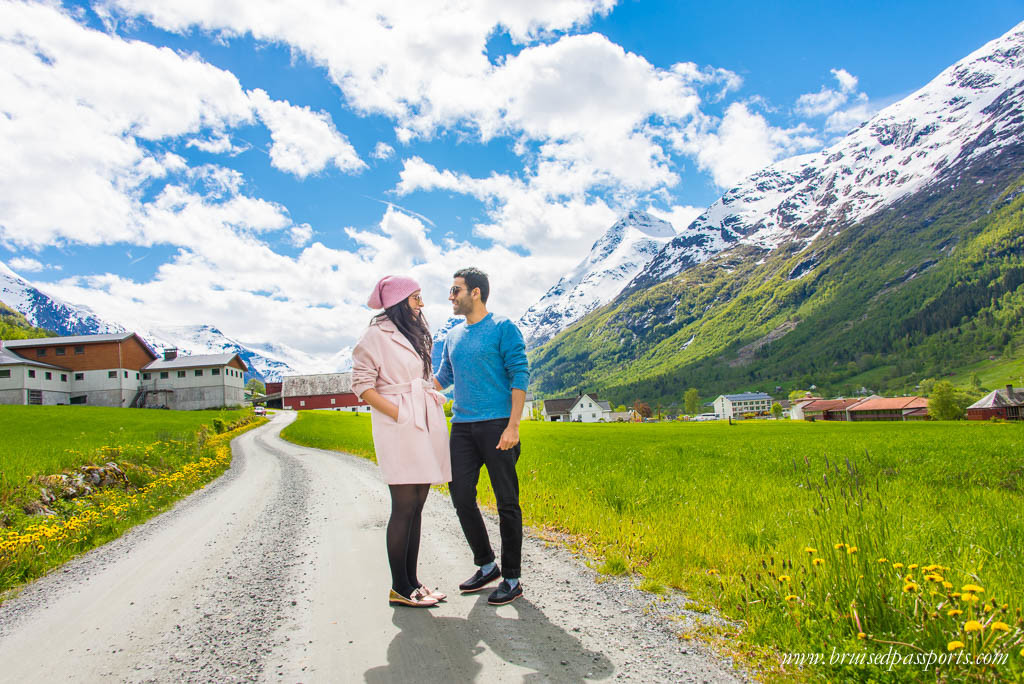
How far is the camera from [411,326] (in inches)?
202

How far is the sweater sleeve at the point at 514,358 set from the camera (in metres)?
5.10

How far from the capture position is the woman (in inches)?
187

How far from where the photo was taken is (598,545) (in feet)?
21.4

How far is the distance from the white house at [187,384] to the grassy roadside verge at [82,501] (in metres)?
60.6

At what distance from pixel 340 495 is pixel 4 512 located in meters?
6.01

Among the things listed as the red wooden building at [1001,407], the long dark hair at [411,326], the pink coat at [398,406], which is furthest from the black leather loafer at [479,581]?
the red wooden building at [1001,407]

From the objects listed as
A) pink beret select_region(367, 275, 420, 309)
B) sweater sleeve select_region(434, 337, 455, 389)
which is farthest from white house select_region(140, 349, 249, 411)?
pink beret select_region(367, 275, 420, 309)

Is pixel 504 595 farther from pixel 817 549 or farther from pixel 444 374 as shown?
pixel 817 549

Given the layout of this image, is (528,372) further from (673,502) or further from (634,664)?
(673,502)

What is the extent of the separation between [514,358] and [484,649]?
2.51m

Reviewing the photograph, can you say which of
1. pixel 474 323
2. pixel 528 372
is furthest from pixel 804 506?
pixel 474 323

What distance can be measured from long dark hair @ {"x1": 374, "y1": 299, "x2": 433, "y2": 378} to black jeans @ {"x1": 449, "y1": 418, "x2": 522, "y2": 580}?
79 centimetres

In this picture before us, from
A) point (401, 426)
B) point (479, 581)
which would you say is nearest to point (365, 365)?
point (401, 426)

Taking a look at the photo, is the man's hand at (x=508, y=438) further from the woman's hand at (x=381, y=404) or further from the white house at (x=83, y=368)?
the white house at (x=83, y=368)
